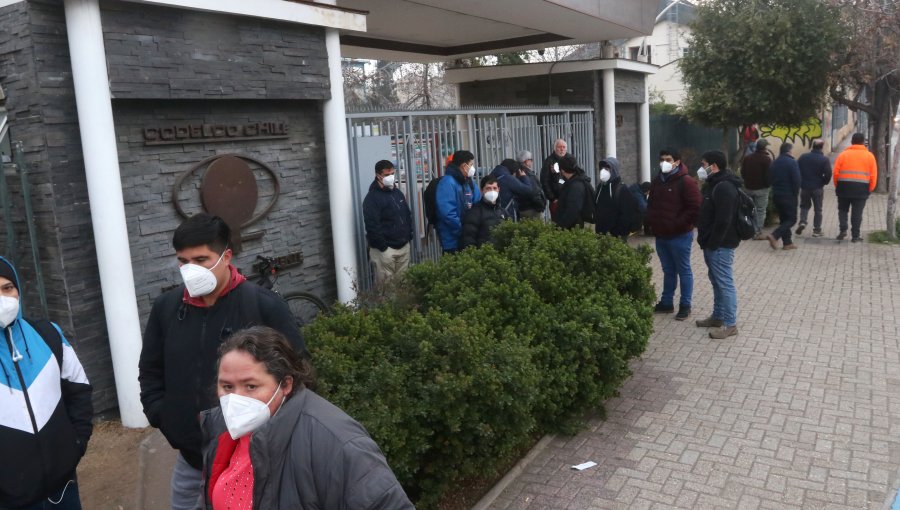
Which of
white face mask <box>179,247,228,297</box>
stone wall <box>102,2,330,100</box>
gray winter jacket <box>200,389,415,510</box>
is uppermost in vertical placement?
stone wall <box>102,2,330,100</box>

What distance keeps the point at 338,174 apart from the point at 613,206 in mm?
3380

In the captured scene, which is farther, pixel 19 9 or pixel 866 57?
pixel 866 57

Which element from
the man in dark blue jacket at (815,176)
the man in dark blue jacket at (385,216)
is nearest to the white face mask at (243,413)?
the man in dark blue jacket at (385,216)

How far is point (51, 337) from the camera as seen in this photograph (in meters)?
3.27

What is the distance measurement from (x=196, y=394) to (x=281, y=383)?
40.2 inches

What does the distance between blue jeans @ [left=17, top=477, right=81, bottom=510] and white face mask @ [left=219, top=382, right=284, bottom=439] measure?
4.93ft

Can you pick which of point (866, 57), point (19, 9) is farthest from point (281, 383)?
point (866, 57)

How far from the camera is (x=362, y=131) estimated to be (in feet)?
26.9

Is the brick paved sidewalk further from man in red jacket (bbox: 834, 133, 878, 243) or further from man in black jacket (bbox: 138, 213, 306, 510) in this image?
man in red jacket (bbox: 834, 133, 878, 243)

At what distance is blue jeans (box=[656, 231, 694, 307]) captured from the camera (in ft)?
25.7

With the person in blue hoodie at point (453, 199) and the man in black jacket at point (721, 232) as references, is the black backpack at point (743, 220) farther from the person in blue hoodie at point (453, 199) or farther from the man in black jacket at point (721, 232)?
the person in blue hoodie at point (453, 199)

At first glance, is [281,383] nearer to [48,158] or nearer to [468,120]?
[48,158]

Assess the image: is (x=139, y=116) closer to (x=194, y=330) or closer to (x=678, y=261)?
(x=194, y=330)

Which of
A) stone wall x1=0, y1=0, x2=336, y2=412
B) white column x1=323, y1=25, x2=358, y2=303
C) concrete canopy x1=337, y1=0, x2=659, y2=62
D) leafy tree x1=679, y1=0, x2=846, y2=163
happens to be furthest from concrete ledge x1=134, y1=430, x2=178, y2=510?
leafy tree x1=679, y1=0, x2=846, y2=163
